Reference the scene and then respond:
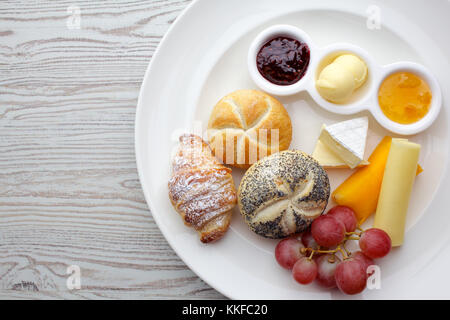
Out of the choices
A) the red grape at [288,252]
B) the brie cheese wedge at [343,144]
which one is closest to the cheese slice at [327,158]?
the brie cheese wedge at [343,144]

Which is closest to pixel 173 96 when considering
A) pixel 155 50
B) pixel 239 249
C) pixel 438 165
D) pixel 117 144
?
pixel 155 50

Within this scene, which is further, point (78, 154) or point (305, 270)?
point (78, 154)

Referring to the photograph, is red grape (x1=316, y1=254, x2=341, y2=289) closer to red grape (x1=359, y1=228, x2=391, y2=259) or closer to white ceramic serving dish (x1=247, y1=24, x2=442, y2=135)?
red grape (x1=359, y1=228, x2=391, y2=259)

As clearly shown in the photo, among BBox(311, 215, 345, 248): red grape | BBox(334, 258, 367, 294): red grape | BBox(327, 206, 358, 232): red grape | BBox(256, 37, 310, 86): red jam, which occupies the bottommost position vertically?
BBox(334, 258, 367, 294): red grape

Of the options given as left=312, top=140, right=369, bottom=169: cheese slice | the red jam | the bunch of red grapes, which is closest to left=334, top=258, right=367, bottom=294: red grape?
the bunch of red grapes

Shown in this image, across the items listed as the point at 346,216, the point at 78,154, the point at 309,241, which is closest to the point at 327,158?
the point at 346,216

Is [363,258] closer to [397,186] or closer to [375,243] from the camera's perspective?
[375,243]
